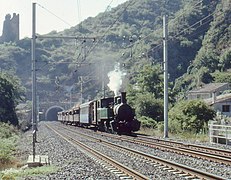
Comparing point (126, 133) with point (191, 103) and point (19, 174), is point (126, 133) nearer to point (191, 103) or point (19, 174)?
point (191, 103)

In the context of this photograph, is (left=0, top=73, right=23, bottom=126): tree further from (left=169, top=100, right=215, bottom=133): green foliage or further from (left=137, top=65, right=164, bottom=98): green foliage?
(left=169, top=100, right=215, bottom=133): green foliage

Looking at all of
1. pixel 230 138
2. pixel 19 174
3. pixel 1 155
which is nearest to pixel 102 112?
pixel 230 138

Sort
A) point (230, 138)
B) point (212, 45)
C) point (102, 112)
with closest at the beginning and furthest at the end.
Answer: point (230, 138)
point (102, 112)
point (212, 45)

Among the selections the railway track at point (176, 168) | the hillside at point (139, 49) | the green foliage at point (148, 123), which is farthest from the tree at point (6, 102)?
the railway track at point (176, 168)

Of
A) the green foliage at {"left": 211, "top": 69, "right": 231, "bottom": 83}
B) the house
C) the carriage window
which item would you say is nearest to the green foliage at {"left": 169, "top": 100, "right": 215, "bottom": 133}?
the house

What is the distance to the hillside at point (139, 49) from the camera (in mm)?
93556

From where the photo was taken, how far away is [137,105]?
46.9 meters

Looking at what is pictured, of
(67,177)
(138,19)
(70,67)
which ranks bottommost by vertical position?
(67,177)

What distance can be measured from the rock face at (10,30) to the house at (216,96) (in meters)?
103

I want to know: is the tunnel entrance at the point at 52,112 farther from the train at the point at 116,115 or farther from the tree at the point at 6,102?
the train at the point at 116,115

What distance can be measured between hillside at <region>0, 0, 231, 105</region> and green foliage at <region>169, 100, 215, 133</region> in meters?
23.6

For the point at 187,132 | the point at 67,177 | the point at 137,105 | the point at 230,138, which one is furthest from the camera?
the point at 137,105

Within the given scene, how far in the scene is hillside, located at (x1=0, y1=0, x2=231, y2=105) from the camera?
9356 cm

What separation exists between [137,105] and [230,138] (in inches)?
932
